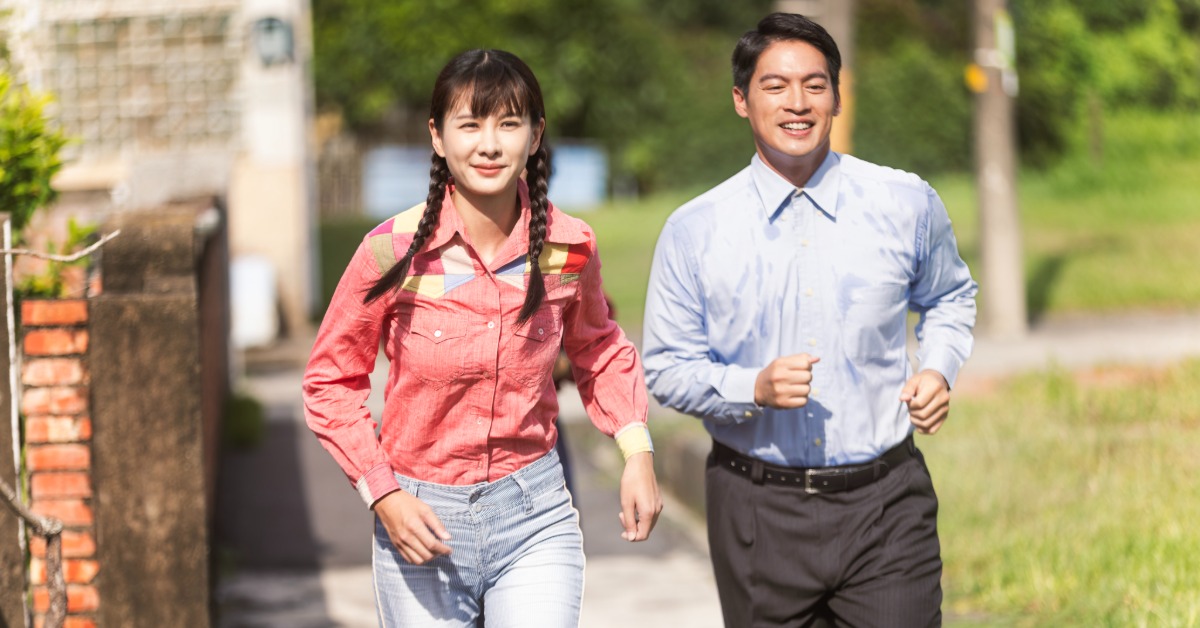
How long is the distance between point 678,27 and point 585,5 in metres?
6.64

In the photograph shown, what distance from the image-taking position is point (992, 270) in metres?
14.6

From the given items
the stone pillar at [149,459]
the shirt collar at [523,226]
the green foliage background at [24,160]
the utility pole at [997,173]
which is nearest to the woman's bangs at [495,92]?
the shirt collar at [523,226]

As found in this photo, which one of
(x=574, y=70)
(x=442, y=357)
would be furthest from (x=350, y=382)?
(x=574, y=70)

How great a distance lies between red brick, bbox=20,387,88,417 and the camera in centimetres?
486

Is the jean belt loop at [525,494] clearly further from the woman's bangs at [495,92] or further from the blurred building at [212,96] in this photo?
the blurred building at [212,96]

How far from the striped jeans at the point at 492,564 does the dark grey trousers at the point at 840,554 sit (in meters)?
0.58

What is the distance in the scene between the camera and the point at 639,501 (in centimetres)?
360

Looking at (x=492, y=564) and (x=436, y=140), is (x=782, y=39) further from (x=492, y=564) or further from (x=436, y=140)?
(x=492, y=564)

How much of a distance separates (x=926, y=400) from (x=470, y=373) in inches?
41.1

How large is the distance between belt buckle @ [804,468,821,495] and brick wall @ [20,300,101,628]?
6.95ft

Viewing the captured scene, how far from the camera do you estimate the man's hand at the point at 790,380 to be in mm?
3701

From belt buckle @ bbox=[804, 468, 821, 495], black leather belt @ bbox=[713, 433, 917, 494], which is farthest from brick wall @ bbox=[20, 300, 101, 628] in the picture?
belt buckle @ bbox=[804, 468, 821, 495]

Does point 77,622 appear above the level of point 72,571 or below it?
below

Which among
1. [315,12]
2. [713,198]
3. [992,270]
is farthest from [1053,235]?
[315,12]
